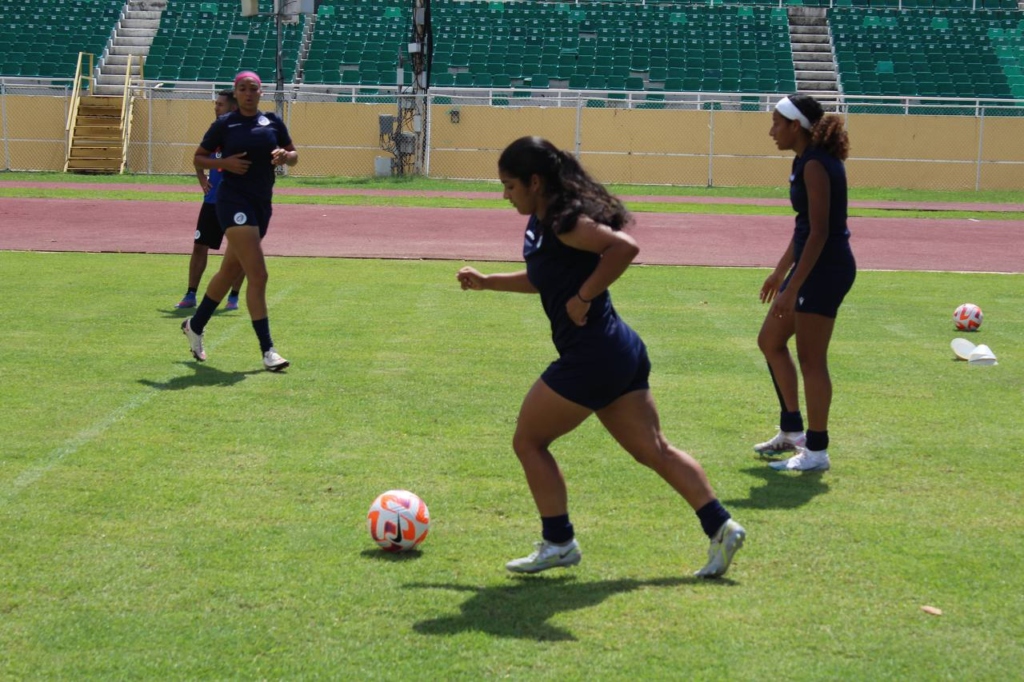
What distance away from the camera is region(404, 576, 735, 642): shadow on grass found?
4.41 meters

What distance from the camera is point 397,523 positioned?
5188 millimetres

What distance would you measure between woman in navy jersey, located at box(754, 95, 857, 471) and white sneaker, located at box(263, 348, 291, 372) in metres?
3.87

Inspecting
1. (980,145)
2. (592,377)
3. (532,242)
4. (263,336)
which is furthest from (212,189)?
(980,145)

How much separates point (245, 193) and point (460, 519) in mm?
4755

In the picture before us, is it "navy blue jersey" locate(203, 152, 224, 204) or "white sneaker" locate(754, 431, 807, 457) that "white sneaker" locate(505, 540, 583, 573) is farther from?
"navy blue jersey" locate(203, 152, 224, 204)

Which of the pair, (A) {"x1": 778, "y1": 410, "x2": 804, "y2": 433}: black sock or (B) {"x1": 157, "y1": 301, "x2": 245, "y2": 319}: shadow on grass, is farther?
(B) {"x1": 157, "y1": 301, "x2": 245, "y2": 319}: shadow on grass

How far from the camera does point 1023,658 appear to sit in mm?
4199

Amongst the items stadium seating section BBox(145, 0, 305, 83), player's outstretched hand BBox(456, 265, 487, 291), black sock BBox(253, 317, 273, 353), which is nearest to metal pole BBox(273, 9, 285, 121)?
stadium seating section BBox(145, 0, 305, 83)

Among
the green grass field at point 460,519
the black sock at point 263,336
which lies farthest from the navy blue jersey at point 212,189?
the black sock at point 263,336

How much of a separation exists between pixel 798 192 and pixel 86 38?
131 ft

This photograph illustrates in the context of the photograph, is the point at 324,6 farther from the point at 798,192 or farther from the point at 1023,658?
the point at 1023,658

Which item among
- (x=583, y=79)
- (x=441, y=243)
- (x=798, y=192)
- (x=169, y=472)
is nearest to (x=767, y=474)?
(x=798, y=192)

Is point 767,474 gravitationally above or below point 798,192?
below

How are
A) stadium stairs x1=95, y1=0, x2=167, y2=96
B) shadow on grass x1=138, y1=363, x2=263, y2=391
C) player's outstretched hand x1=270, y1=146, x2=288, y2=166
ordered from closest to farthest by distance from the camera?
shadow on grass x1=138, y1=363, x2=263, y2=391, player's outstretched hand x1=270, y1=146, x2=288, y2=166, stadium stairs x1=95, y1=0, x2=167, y2=96
